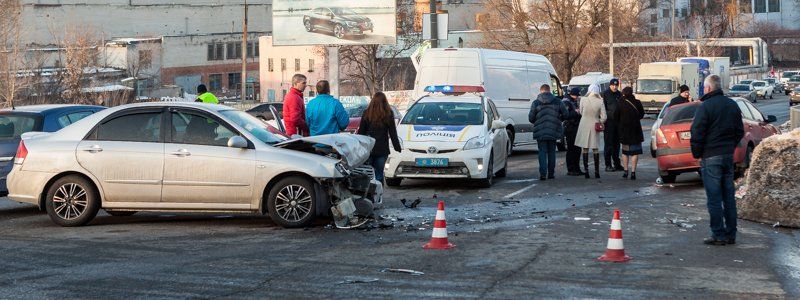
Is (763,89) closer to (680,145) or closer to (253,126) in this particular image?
(680,145)

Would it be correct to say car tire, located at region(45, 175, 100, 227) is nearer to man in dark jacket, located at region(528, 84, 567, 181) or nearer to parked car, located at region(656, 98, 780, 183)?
man in dark jacket, located at region(528, 84, 567, 181)

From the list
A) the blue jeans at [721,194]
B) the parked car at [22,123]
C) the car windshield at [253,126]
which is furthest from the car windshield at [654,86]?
the blue jeans at [721,194]

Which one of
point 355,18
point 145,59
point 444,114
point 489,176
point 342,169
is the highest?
point 145,59

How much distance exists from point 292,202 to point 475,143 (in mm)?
6090

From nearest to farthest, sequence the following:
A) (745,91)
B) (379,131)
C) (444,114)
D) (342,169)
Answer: (342,169) → (379,131) → (444,114) → (745,91)

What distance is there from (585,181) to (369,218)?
741cm

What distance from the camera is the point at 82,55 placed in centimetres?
5916

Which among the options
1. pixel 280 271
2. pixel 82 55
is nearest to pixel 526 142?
pixel 280 271

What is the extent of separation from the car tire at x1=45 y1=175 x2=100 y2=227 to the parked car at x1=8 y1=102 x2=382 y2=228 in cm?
1

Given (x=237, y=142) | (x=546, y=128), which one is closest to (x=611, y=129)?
(x=546, y=128)

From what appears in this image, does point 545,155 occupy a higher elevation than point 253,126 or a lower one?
lower

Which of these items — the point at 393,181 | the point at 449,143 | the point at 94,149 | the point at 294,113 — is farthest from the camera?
the point at 393,181

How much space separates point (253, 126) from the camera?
14.0 meters

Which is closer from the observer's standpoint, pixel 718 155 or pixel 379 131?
pixel 718 155
